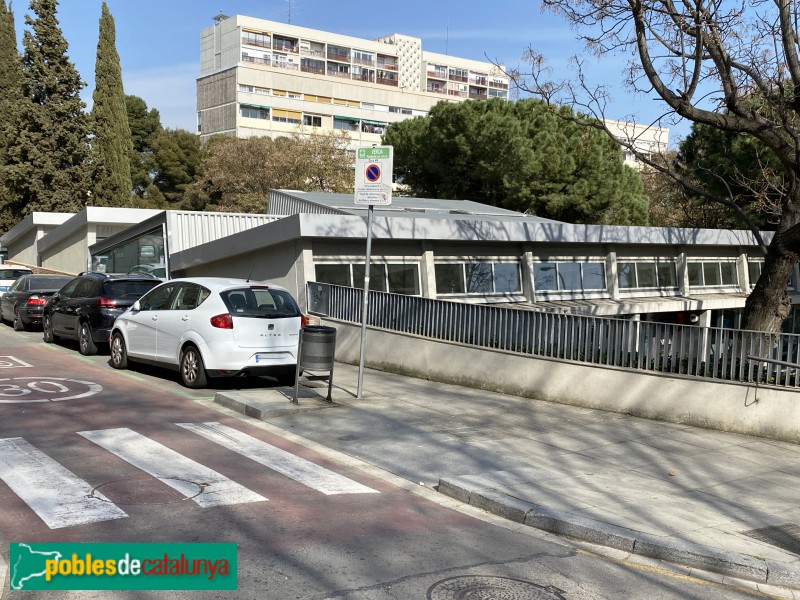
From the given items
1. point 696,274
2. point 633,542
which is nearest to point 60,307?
point 633,542

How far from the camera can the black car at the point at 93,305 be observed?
15.5 m

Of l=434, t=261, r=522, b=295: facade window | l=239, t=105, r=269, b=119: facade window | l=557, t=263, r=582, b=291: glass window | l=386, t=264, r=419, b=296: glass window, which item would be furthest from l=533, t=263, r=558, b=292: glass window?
l=239, t=105, r=269, b=119: facade window

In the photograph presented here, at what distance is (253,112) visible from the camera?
86000 millimetres

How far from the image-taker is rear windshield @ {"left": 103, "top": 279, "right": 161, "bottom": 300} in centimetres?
1571

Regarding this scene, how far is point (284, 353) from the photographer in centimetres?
1216

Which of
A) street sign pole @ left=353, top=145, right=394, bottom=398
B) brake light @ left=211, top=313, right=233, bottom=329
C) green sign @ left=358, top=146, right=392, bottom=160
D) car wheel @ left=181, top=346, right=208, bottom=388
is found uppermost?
green sign @ left=358, top=146, right=392, bottom=160

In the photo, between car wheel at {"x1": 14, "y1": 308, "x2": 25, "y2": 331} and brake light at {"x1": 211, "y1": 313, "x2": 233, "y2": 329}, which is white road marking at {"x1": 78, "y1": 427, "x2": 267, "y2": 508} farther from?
car wheel at {"x1": 14, "y1": 308, "x2": 25, "y2": 331}

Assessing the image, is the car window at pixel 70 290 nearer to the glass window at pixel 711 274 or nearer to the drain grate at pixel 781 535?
the drain grate at pixel 781 535

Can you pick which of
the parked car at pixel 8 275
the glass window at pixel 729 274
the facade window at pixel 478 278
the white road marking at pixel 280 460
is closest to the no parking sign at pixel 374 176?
the white road marking at pixel 280 460

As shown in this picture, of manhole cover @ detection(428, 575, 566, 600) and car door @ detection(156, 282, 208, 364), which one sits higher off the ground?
car door @ detection(156, 282, 208, 364)

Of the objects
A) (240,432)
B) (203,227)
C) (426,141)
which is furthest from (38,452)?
(426,141)

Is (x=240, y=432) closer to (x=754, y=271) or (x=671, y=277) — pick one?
(x=671, y=277)

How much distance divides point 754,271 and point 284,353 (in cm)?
2366

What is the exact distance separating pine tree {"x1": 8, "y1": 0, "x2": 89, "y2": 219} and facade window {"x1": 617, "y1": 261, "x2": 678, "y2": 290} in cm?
3080
